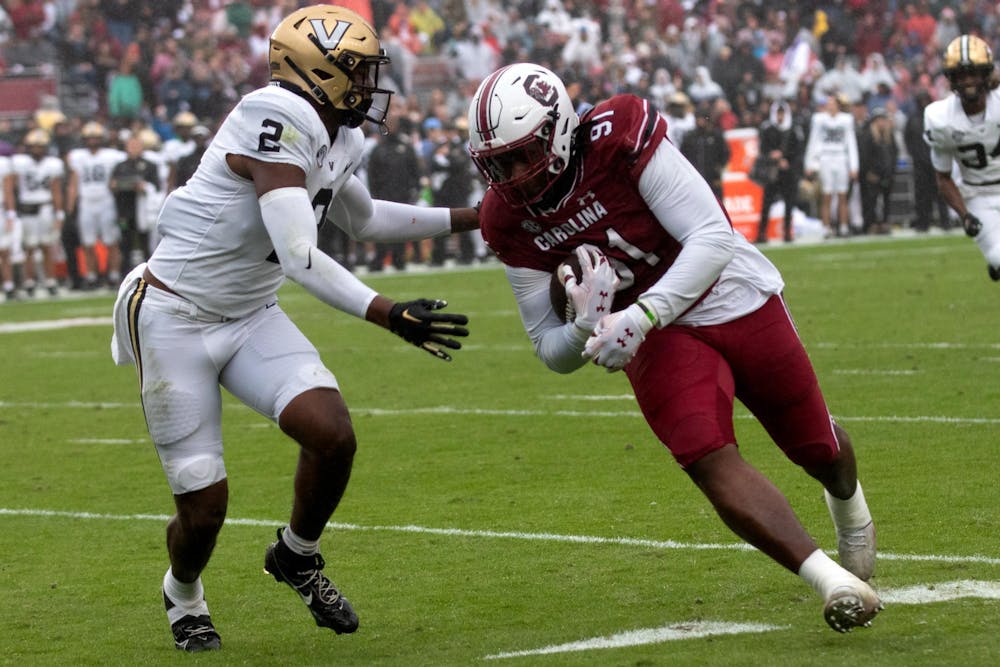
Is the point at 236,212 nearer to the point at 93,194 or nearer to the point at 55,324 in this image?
the point at 55,324

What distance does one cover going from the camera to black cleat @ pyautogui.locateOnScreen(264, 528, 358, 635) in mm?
4992

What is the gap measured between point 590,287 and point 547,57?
23.1m

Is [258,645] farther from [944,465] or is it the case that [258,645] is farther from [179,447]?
[944,465]

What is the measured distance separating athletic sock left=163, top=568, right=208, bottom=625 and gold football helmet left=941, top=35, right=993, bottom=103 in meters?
6.66

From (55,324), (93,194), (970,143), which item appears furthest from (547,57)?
(970,143)

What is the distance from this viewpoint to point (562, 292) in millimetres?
4867

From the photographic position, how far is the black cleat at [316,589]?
4.99 meters

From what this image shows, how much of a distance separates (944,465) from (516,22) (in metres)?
21.8

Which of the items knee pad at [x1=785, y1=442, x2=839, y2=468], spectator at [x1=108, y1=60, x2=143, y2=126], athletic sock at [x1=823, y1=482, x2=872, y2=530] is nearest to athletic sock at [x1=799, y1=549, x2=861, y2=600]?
knee pad at [x1=785, y1=442, x2=839, y2=468]

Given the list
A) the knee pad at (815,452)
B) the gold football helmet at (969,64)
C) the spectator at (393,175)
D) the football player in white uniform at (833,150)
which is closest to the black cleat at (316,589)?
the knee pad at (815,452)

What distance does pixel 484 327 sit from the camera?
568 inches

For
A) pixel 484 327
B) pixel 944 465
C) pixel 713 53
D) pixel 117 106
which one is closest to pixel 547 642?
pixel 944 465

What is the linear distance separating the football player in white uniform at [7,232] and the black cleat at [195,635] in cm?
1581

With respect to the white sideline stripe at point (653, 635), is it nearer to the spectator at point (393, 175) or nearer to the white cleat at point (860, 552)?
the white cleat at point (860, 552)
